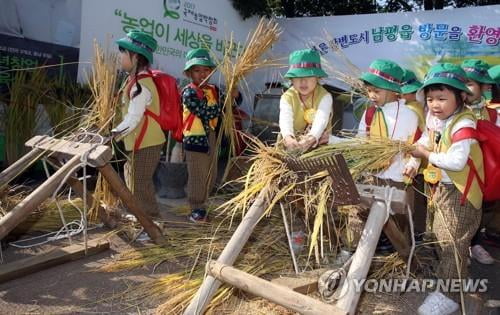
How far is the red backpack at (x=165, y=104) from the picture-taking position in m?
3.23

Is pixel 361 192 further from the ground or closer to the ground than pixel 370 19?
closer to the ground

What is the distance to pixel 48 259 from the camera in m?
2.70

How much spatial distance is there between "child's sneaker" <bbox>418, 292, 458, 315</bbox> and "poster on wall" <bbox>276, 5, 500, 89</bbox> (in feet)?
11.3

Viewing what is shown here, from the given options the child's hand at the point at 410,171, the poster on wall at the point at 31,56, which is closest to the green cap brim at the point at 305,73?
the child's hand at the point at 410,171

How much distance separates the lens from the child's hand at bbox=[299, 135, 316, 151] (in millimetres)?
2432

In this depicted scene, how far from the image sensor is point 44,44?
16.7ft

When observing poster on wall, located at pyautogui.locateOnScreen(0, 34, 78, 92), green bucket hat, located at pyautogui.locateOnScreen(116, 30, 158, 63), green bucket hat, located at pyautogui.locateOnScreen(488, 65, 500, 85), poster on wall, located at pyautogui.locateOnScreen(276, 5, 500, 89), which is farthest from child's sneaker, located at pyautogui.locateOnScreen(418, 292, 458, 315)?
poster on wall, located at pyautogui.locateOnScreen(0, 34, 78, 92)

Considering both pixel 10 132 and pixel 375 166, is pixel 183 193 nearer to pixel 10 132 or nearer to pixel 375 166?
pixel 10 132

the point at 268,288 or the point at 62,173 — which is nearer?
the point at 268,288

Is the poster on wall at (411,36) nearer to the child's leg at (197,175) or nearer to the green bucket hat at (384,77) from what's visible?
the child's leg at (197,175)

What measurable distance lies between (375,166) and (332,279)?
1.93ft

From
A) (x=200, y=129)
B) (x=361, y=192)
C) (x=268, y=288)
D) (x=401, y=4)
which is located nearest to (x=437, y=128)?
(x=361, y=192)

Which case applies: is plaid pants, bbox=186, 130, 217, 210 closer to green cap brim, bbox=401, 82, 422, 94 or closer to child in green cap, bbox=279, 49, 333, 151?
child in green cap, bbox=279, 49, 333, 151

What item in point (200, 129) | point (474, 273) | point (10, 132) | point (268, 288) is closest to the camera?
point (268, 288)
